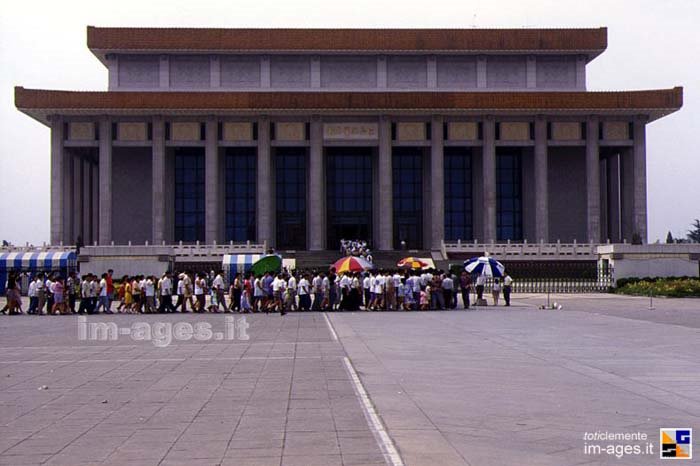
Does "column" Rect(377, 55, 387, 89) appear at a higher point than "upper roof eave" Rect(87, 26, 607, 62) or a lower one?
lower

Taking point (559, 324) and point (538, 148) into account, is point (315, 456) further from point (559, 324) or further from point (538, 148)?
point (538, 148)

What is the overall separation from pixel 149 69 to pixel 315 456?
68.0m

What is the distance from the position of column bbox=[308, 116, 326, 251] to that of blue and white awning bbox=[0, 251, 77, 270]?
21422 mm

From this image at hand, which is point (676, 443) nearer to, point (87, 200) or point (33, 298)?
point (33, 298)

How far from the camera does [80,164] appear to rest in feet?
233

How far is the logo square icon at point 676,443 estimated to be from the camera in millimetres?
7590

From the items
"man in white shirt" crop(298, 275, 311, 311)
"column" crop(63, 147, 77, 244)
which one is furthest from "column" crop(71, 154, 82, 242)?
"man in white shirt" crop(298, 275, 311, 311)

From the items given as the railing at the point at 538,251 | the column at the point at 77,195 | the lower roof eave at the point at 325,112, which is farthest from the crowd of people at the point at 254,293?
the column at the point at 77,195

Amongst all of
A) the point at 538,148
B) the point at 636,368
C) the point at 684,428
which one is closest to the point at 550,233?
the point at 538,148

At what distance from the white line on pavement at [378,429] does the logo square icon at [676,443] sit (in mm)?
2308

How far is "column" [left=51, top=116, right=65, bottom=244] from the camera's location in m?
64.7

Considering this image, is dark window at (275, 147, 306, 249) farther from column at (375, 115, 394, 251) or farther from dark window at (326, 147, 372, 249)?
column at (375, 115, 394, 251)

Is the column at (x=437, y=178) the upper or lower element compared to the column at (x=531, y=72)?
lower

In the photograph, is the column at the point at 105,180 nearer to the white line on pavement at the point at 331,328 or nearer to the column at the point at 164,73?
the column at the point at 164,73
